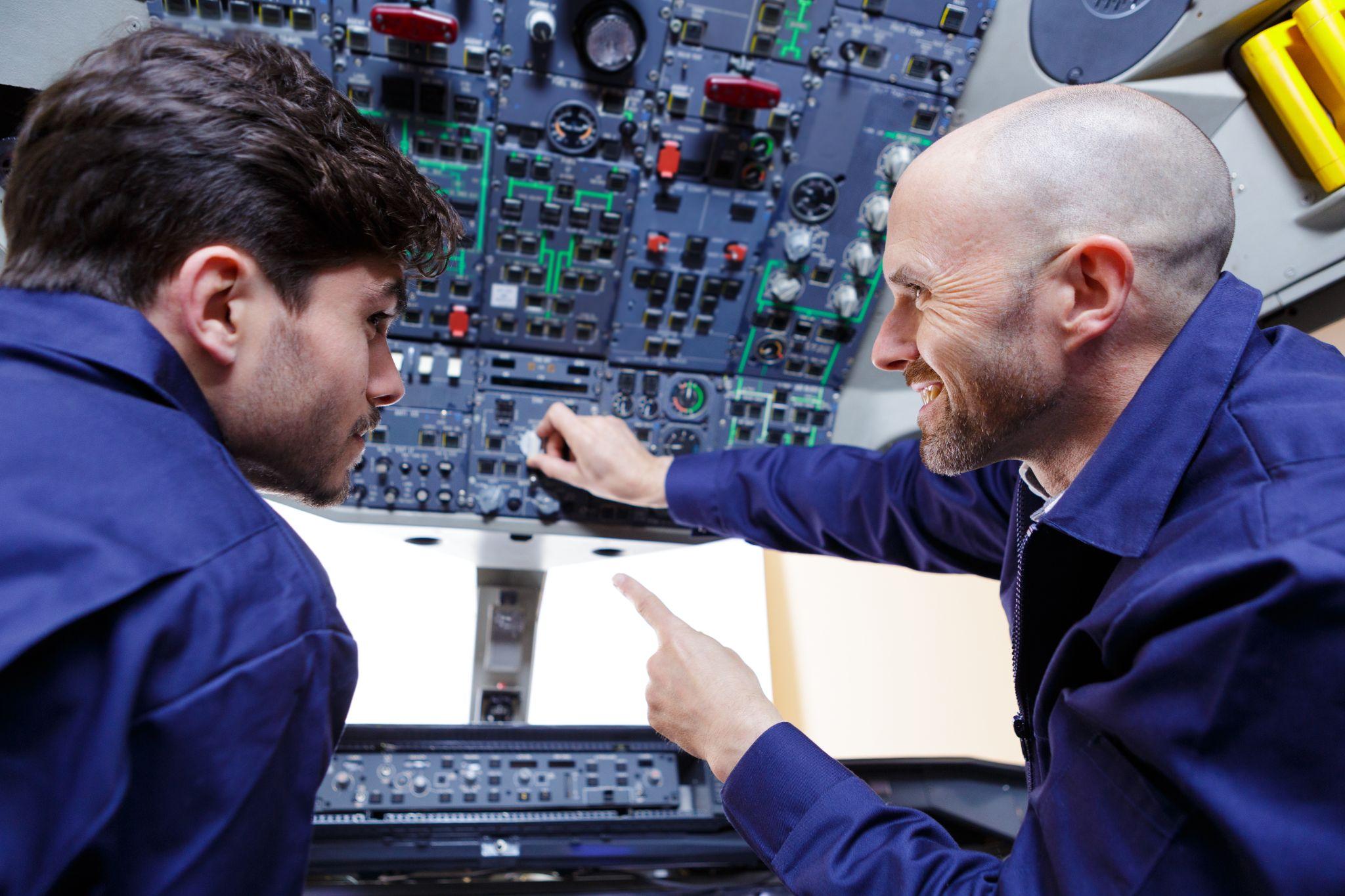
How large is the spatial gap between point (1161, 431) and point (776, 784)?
2.42ft

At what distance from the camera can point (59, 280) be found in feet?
3.44

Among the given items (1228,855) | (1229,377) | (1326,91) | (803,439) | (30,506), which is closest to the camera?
(30,506)

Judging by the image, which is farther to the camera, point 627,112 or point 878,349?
point 627,112

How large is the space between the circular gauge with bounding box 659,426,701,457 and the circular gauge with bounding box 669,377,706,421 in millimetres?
34

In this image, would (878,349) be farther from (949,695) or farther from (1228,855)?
(949,695)

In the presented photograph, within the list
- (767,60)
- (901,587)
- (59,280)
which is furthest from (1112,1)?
(59,280)

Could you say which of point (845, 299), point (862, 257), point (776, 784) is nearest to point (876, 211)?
point (862, 257)

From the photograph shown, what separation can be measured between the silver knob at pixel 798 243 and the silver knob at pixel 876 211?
0.48 ft

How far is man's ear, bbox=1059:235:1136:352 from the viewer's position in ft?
3.80

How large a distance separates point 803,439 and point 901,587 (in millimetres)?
689

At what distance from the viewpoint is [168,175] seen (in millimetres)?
1062

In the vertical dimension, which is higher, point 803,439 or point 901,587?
point 803,439

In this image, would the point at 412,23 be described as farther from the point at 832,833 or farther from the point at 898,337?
the point at 832,833

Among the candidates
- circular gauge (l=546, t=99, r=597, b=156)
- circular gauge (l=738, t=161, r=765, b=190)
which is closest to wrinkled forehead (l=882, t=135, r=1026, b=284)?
circular gauge (l=738, t=161, r=765, b=190)
